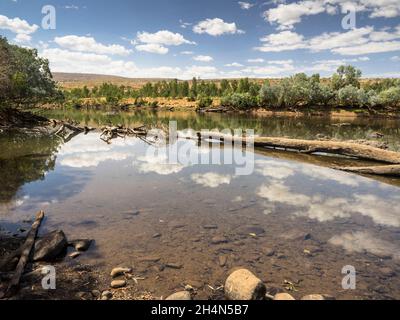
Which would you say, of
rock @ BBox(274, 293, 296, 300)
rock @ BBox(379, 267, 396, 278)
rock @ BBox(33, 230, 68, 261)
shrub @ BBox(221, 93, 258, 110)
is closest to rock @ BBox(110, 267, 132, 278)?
rock @ BBox(33, 230, 68, 261)

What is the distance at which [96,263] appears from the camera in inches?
291

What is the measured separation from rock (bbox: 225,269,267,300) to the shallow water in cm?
39

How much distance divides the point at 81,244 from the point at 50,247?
0.72 m

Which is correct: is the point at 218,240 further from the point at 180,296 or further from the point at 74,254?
the point at 74,254

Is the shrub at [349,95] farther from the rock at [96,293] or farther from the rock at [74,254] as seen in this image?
the rock at [96,293]

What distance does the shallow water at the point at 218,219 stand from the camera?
712 centimetres

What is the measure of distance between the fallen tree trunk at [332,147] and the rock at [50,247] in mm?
17394

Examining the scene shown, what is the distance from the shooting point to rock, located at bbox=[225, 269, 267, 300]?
5.90m

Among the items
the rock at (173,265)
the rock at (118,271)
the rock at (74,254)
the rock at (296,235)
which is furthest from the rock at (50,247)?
the rock at (296,235)

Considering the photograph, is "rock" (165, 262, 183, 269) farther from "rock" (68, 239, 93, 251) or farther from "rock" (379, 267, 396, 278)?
"rock" (379, 267, 396, 278)

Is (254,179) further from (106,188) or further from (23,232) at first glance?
(23,232)

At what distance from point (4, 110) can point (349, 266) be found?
4194 centimetres

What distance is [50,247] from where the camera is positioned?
765 cm
